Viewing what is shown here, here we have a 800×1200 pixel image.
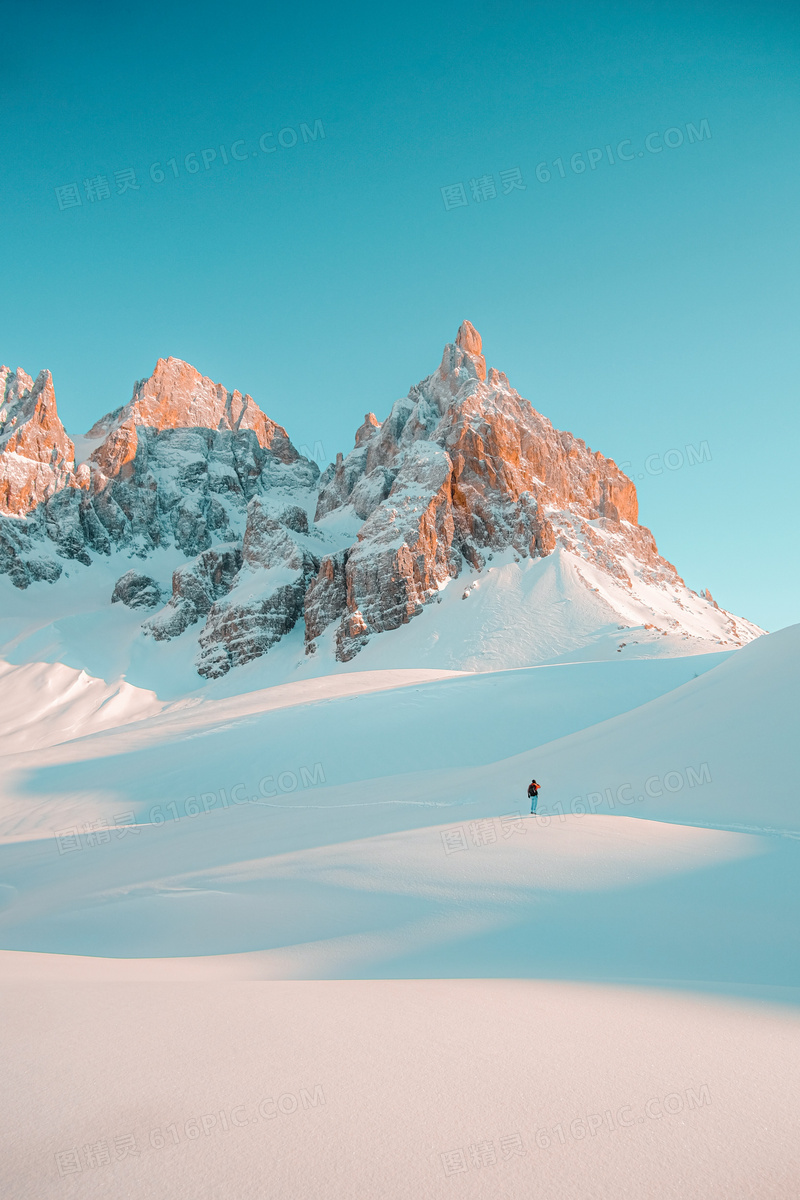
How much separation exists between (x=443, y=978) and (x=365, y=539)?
66.7 m

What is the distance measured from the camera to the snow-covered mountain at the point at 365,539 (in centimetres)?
6284

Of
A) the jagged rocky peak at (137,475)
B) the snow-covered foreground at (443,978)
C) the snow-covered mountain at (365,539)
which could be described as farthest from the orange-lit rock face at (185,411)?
the snow-covered foreground at (443,978)

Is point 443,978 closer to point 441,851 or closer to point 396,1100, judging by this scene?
point 396,1100

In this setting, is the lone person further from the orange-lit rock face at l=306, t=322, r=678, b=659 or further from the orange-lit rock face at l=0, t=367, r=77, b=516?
the orange-lit rock face at l=0, t=367, r=77, b=516

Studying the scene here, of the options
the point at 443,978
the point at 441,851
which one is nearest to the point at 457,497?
the point at 441,851

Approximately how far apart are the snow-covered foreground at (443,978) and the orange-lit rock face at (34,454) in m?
93.9

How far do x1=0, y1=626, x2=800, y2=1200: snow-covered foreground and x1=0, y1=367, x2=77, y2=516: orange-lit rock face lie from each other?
93.9 meters

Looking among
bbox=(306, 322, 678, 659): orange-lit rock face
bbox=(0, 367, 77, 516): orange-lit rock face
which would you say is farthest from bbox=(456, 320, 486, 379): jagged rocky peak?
bbox=(0, 367, 77, 516): orange-lit rock face

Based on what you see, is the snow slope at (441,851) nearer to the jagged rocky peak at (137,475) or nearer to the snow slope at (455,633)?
the snow slope at (455,633)

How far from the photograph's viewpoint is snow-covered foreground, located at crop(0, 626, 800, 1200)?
2779 millimetres

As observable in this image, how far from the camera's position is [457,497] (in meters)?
76.9

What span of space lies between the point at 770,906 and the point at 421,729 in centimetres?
1751

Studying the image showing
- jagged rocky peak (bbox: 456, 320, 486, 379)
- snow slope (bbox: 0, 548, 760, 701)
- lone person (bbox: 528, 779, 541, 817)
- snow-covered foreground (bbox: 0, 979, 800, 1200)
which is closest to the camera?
snow-covered foreground (bbox: 0, 979, 800, 1200)

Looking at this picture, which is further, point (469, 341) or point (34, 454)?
point (469, 341)
